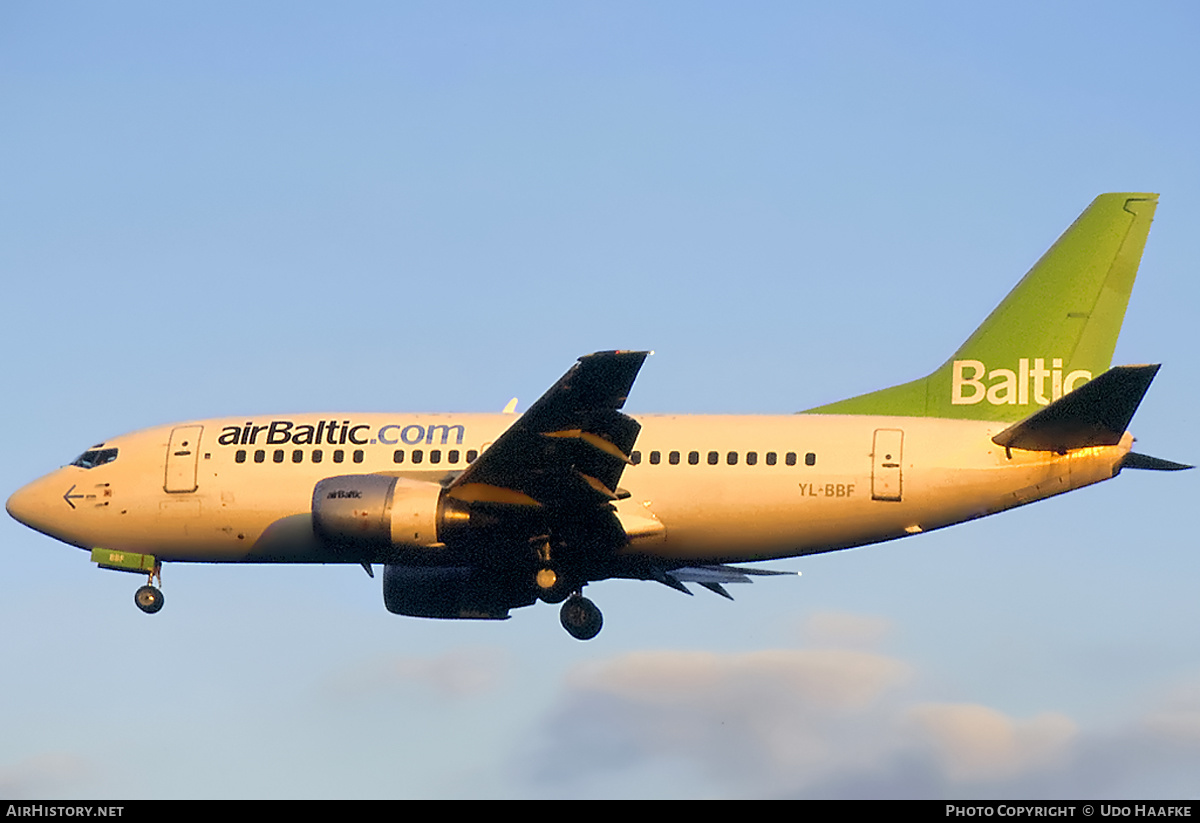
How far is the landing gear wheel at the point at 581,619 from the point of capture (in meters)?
38.7

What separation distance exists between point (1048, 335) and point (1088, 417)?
4567 mm

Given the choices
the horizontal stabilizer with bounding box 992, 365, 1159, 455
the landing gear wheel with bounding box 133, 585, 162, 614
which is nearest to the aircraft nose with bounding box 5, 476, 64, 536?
Answer: the landing gear wheel with bounding box 133, 585, 162, 614

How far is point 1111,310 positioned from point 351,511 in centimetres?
1651

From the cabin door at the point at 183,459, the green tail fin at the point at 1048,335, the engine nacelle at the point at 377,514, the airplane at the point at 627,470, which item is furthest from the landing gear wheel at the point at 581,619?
the cabin door at the point at 183,459

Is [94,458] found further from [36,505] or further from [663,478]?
[663,478]

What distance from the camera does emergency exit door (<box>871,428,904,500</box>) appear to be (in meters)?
36.2

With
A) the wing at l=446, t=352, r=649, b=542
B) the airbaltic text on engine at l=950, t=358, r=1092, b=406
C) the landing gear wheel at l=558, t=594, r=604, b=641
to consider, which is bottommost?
the landing gear wheel at l=558, t=594, r=604, b=641

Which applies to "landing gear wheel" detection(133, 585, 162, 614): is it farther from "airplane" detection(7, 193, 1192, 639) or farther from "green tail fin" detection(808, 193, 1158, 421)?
"green tail fin" detection(808, 193, 1158, 421)

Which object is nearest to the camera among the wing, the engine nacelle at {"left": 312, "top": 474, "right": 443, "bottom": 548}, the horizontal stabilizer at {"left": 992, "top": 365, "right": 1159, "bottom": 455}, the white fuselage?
the horizontal stabilizer at {"left": 992, "top": 365, "right": 1159, "bottom": 455}

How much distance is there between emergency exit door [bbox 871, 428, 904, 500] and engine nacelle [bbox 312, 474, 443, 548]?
8.75 metres
